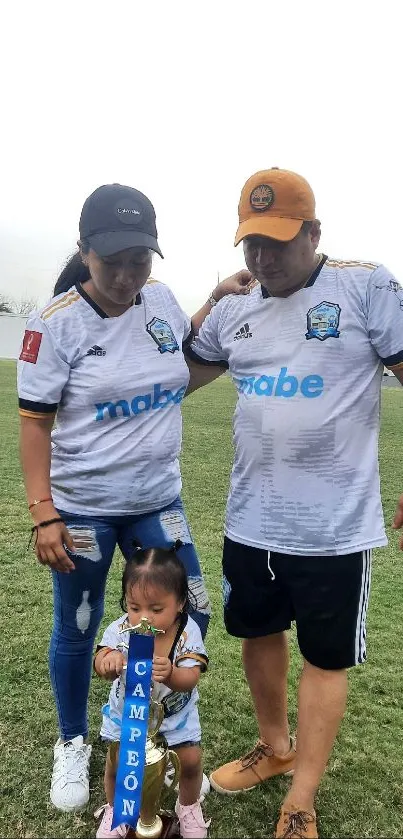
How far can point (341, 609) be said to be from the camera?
2188mm

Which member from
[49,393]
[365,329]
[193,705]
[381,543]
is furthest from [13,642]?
[365,329]

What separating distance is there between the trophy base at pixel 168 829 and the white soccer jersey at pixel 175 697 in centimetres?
20

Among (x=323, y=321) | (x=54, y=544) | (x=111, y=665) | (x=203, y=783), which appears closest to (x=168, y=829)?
(x=203, y=783)

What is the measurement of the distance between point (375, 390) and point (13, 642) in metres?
2.26

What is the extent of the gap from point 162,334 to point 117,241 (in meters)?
0.37

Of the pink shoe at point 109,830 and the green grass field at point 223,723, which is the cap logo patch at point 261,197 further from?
the green grass field at point 223,723

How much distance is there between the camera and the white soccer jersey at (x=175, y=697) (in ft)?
6.65

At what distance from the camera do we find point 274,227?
212 cm

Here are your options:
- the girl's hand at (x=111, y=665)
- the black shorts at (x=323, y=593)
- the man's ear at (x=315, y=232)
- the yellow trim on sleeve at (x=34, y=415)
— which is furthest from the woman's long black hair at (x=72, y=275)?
the girl's hand at (x=111, y=665)

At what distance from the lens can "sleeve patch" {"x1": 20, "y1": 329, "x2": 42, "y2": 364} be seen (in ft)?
7.09

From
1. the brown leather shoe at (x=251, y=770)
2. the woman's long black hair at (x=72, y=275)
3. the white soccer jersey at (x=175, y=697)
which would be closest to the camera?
the white soccer jersey at (x=175, y=697)

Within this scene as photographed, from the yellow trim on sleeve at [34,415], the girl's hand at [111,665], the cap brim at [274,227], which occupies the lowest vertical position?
the girl's hand at [111,665]

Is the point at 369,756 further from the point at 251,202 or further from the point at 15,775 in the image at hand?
the point at 251,202

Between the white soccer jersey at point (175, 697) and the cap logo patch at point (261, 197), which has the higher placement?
the cap logo patch at point (261, 197)
